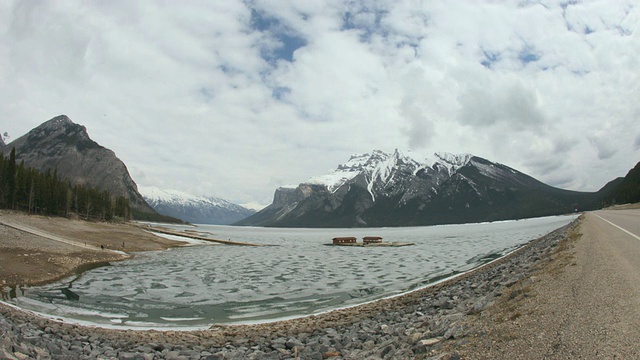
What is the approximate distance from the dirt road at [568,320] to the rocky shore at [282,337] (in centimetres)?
101

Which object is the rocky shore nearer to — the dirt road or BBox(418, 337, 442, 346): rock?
BBox(418, 337, 442, 346): rock

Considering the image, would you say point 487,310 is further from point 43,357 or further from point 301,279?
point 301,279

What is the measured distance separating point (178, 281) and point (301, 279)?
36.7ft

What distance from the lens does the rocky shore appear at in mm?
11773

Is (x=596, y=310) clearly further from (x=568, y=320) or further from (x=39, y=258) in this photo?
(x=39, y=258)

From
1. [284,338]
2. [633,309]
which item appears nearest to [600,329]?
[633,309]

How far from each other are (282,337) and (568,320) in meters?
10.9

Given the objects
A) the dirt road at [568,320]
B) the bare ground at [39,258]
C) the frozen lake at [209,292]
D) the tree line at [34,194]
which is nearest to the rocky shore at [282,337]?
the dirt road at [568,320]

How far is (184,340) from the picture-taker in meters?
15.6

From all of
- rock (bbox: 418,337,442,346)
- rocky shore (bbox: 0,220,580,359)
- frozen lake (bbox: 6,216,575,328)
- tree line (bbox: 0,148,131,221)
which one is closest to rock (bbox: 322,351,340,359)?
rocky shore (bbox: 0,220,580,359)

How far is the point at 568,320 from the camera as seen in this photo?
898 cm

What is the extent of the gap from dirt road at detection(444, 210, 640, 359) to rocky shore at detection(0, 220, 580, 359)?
1013mm

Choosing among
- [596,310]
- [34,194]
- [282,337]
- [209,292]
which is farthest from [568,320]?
[34,194]

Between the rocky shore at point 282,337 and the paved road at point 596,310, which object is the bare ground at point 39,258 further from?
the paved road at point 596,310
